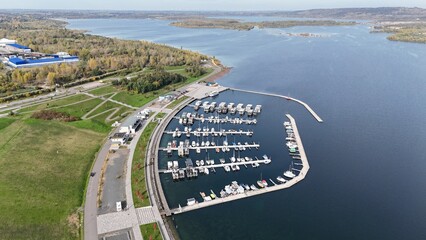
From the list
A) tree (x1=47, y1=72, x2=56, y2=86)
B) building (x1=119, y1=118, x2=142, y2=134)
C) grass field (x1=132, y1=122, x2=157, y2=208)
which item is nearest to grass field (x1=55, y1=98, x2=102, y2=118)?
building (x1=119, y1=118, x2=142, y2=134)

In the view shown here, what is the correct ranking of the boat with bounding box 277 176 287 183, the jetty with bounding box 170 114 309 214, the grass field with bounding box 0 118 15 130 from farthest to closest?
the grass field with bounding box 0 118 15 130
the boat with bounding box 277 176 287 183
the jetty with bounding box 170 114 309 214

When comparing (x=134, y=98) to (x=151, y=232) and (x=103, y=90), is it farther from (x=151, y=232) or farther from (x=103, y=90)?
(x=151, y=232)

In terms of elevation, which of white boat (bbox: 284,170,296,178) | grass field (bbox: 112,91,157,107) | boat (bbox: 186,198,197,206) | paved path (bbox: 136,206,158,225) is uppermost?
grass field (bbox: 112,91,157,107)

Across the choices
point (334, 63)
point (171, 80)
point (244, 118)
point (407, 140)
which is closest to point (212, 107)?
point (244, 118)

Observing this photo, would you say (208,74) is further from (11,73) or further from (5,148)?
(5,148)

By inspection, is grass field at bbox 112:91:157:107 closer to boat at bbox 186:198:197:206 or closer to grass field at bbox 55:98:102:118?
grass field at bbox 55:98:102:118

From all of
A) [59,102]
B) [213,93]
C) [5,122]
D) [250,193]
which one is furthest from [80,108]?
[250,193]

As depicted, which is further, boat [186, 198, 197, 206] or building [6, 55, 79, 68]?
building [6, 55, 79, 68]

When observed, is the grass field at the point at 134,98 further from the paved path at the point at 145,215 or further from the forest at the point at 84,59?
the paved path at the point at 145,215

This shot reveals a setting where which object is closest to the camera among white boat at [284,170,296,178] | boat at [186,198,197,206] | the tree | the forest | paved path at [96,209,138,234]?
paved path at [96,209,138,234]
